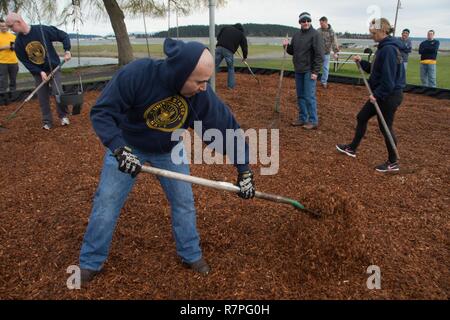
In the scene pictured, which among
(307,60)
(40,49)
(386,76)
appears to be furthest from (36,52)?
(386,76)

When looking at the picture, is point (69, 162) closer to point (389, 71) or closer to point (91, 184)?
point (91, 184)

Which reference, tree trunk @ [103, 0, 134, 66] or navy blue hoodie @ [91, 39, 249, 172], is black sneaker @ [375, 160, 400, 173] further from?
tree trunk @ [103, 0, 134, 66]

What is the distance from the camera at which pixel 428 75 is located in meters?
11.0

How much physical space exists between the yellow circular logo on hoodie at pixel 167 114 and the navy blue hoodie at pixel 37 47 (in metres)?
4.57

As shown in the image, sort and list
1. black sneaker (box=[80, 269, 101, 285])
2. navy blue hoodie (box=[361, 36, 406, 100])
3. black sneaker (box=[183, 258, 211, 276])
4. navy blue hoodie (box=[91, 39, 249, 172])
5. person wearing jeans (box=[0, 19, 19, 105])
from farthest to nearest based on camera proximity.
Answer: person wearing jeans (box=[0, 19, 19, 105]), navy blue hoodie (box=[361, 36, 406, 100]), black sneaker (box=[183, 258, 211, 276]), black sneaker (box=[80, 269, 101, 285]), navy blue hoodie (box=[91, 39, 249, 172])

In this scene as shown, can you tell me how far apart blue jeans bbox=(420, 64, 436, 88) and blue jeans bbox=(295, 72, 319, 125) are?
6.08 metres

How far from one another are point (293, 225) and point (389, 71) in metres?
2.55

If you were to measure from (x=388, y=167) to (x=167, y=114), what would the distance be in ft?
11.5

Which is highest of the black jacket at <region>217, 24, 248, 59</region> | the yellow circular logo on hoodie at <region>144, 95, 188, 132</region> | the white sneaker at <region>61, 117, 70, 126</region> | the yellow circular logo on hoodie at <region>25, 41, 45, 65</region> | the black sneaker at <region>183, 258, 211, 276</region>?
the black jacket at <region>217, 24, 248, 59</region>

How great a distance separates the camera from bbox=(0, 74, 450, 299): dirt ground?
9.05 feet

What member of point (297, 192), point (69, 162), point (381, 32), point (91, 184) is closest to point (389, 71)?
point (381, 32)

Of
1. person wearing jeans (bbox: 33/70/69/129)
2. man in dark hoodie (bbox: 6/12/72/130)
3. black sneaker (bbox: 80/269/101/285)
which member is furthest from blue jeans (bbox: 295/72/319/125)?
black sneaker (bbox: 80/269/101/285)

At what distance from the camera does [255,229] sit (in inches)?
137
